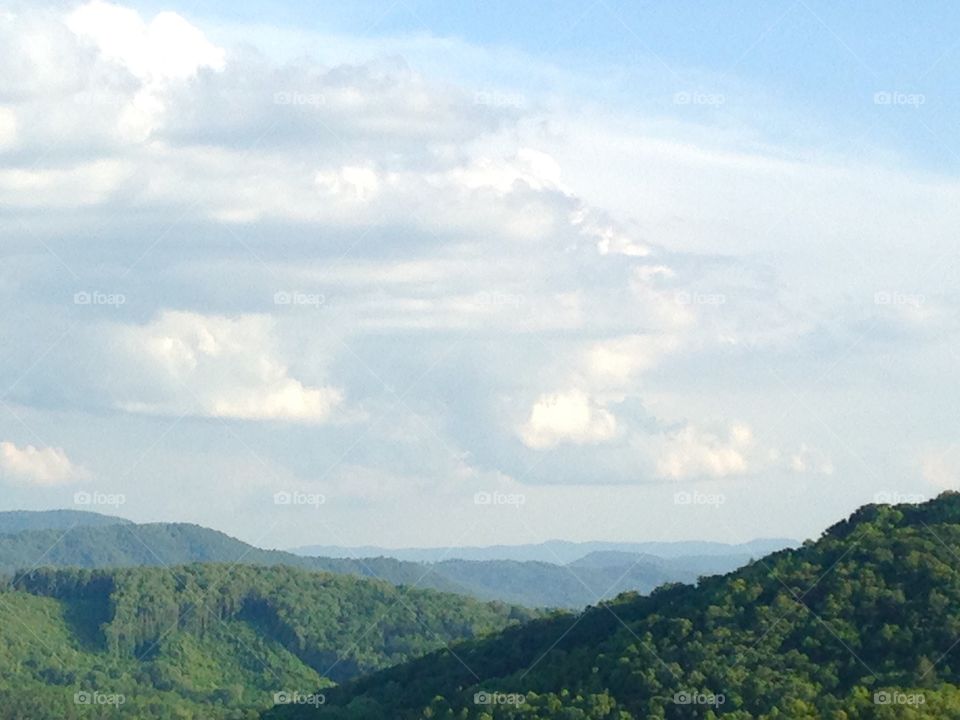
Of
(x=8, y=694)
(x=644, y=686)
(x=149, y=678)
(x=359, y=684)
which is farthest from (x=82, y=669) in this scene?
(x=644, y=686)

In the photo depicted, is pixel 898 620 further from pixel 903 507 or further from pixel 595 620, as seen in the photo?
pixel 595 620

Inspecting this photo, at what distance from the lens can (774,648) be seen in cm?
6531

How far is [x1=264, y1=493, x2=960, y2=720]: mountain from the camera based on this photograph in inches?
2404

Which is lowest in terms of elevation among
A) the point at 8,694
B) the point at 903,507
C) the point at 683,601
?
the point at 8,694

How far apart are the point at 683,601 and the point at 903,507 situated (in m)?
12.6

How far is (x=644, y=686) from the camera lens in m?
64.1

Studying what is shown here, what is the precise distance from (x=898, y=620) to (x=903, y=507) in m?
11.5

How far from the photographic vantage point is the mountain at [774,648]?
2404 inches

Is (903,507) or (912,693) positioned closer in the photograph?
(912,693)

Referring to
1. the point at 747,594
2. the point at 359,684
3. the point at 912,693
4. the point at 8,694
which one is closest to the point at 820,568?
the point at 747,594

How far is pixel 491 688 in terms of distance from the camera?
71188 millimetres

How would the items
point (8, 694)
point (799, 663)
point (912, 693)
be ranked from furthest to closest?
1. point (8, 694)
2. point (799, 663)
3. point (912, 693)

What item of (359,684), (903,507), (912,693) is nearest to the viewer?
(912,693)

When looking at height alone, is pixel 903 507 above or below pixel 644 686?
above
